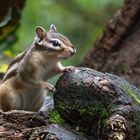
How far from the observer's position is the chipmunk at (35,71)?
5.11 meters

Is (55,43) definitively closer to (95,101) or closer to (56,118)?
(56,118)

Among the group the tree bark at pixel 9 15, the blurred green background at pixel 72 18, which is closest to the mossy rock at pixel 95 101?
the tree bark at pixel 9 15

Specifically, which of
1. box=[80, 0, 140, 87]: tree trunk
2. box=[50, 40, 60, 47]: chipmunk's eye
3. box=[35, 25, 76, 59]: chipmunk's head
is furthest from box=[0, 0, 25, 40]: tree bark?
box=[50, 40, 60, 47]: chipmunk's eye

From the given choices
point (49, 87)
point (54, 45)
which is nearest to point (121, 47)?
point (54, 45)

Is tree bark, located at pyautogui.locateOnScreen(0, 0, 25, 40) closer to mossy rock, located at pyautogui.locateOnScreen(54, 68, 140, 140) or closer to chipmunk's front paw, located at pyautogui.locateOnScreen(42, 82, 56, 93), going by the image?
chipmunk's front paw, located at pyautogui.locateOnScreen(42, 82, 56, 93)

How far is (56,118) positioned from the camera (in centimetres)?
470

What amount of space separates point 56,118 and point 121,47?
3.38 metres

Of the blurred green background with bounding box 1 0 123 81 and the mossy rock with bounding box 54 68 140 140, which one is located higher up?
the blurred green background with bounding box 1 0 123 81

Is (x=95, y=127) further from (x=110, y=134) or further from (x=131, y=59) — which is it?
(x=131, y=59)

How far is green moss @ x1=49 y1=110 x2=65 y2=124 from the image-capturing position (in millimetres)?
4652

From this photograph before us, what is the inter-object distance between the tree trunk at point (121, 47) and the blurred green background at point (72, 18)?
149 cm

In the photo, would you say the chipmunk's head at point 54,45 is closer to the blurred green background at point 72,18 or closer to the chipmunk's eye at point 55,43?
the chipmunk's eye at point 55,43

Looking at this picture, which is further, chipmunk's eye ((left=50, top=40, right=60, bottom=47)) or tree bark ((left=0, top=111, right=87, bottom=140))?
chipmunk's eye ((left=50, top=40, right=60, bottom=47))

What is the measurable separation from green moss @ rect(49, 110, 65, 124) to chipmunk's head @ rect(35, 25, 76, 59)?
62 cm
